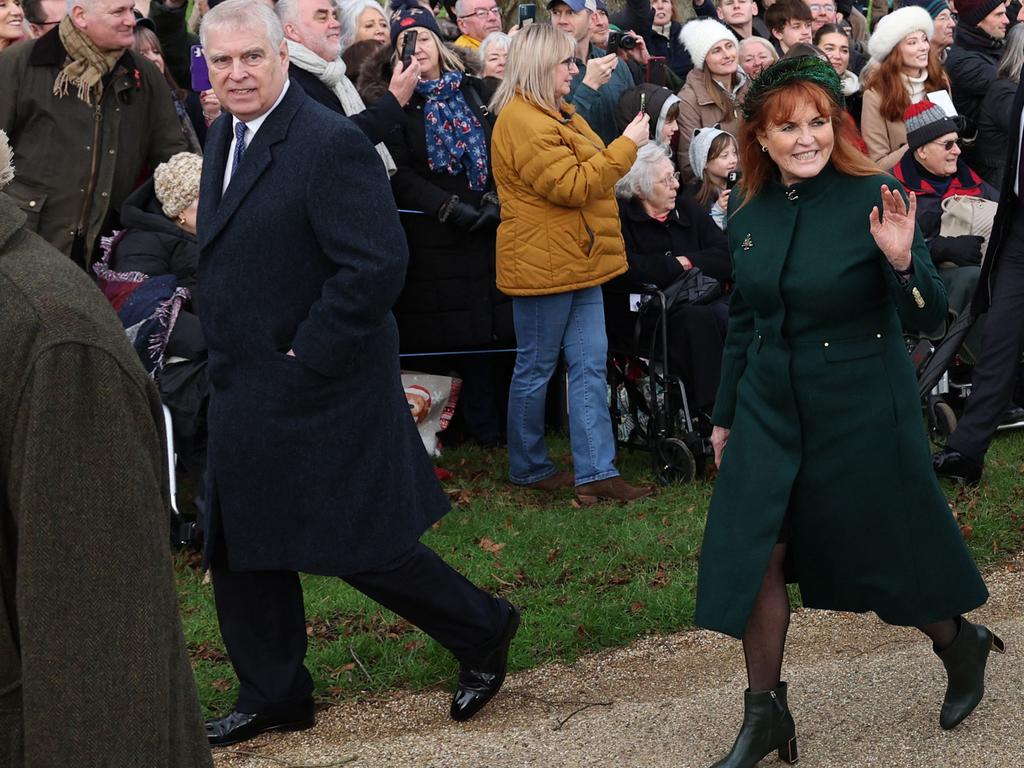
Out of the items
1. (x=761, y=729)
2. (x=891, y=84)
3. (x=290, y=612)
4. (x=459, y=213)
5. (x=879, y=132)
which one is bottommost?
(x=761, y=729)

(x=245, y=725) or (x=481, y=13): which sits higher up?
(x=481, y=13)

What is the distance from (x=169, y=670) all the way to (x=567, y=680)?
10.2 feet

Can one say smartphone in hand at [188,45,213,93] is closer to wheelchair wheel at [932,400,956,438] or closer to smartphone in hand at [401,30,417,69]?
smartphone in hand at [401,30,417,69]

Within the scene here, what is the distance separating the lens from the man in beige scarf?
706 centimetres

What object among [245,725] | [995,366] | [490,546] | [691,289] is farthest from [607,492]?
[245,725]

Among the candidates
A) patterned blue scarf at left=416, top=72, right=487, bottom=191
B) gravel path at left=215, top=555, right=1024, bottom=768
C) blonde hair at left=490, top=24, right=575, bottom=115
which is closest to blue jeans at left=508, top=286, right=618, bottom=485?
patterned blue scarf at left=416, top=72, right=487, bottom=191

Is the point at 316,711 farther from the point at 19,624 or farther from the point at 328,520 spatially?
the point at 19,624

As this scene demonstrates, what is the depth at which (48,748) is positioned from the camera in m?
2.13

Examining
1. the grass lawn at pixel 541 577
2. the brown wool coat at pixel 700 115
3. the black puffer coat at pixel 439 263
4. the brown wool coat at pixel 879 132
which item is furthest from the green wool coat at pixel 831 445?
the brown wool coat at pixel 879 132

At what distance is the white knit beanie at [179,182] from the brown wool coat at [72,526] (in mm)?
4933

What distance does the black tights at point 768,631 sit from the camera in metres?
4.36

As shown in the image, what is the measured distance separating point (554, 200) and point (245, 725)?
A: 3245mm

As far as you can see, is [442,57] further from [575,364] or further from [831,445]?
[831,445]

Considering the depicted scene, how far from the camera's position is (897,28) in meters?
9.66
